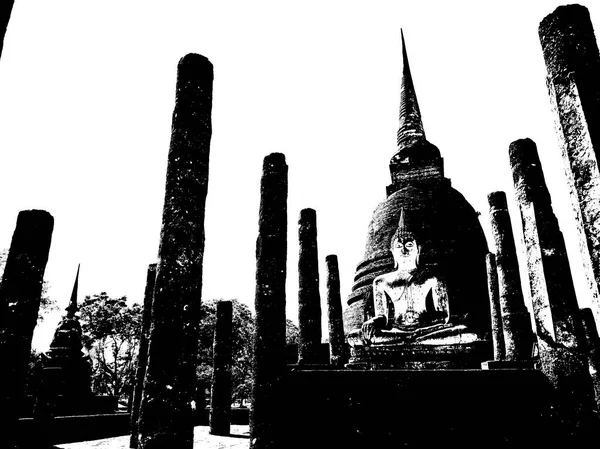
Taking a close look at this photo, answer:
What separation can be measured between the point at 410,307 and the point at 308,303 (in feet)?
13.2

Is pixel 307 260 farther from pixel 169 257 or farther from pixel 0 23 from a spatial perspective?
pixel 0 23

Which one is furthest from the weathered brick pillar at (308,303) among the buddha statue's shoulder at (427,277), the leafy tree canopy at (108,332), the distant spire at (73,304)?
the leafy tree canopy at (108,332)

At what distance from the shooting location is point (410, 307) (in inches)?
482

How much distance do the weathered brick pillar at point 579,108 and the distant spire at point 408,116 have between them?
16.6 m

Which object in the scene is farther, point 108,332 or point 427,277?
point 108,332

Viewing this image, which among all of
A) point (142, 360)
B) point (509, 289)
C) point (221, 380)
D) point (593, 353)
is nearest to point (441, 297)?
point (509, 289)

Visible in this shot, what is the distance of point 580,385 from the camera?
504 centimetres

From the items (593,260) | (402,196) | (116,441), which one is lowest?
(116,441)

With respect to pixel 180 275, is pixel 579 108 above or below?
above

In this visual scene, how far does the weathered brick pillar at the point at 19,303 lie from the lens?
18.8 feet

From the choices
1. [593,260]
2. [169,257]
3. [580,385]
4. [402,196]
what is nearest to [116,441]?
[169,257]

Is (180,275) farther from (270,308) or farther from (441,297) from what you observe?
(441,297)

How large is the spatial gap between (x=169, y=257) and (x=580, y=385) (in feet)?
15.5

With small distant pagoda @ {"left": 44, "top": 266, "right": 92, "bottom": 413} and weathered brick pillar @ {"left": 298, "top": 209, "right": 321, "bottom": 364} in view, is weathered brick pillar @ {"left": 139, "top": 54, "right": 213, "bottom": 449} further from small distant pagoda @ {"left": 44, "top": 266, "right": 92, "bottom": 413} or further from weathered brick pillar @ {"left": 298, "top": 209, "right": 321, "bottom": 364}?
small distant pagoda @ {"left": 44, "top": 266, "right": 92, "bottom": 413}
